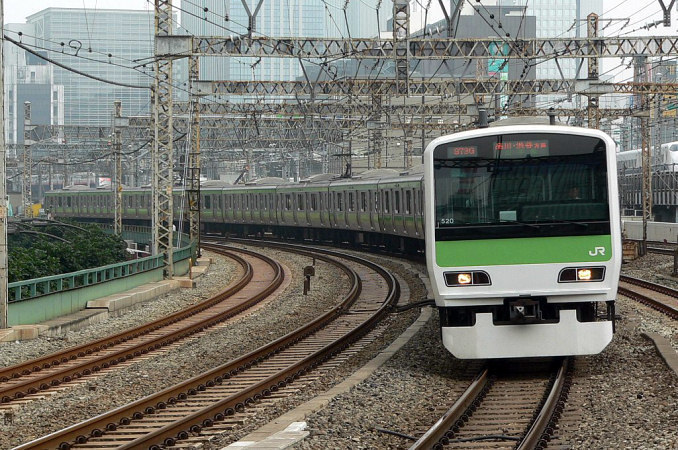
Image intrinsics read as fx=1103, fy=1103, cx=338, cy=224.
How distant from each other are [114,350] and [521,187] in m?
6.81

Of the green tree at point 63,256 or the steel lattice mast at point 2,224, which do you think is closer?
the steel lattice mast at point 2,224

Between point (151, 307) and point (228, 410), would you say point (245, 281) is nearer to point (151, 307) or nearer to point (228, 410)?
point (151, 307)

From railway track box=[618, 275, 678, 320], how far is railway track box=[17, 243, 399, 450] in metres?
4.73

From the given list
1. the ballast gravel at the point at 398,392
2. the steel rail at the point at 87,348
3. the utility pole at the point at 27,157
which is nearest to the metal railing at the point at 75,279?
the ballast gravel at the point at 398,392

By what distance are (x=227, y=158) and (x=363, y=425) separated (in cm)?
6996

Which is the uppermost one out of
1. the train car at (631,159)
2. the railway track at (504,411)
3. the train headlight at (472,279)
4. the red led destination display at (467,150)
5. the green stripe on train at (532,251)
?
the train car at (631,159)

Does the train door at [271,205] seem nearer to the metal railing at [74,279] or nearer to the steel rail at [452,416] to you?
the metal railing at [74,279]

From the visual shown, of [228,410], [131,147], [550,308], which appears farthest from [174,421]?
[131,147]

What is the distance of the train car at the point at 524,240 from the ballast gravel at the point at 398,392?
618mm

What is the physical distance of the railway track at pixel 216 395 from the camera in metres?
9.10

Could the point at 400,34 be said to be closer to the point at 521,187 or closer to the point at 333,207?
the point at 333,207

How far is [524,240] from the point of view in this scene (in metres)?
11.4

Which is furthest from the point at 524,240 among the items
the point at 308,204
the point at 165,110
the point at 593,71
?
the point at 308,204

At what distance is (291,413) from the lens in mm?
9898
